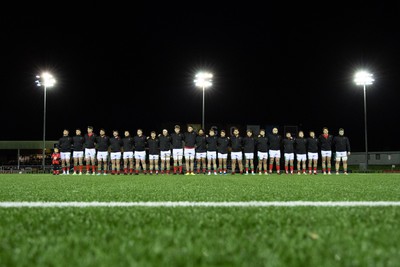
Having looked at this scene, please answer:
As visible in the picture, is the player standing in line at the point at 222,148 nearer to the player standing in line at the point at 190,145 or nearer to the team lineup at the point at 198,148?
the team lineup at the point at 198,148

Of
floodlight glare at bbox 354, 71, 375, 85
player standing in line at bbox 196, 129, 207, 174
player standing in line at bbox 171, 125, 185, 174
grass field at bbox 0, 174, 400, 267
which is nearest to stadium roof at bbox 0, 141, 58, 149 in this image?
floodlight glare at bbox 354, 71, 375, 85

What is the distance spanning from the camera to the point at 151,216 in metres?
3.47

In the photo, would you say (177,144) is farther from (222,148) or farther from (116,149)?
(116,149)

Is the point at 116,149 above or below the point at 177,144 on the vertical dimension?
below

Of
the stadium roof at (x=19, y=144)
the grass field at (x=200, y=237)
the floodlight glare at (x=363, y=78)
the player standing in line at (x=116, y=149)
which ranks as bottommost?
the grass field at (x=200, y=237)

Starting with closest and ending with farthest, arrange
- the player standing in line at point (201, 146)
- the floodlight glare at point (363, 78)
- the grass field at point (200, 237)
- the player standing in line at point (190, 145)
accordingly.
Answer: the grass field at point (200, 237)
the player standing in line at point (190, 145)
the player standing in line at point (201, 146)
the floodlight glare at point (363, 78)

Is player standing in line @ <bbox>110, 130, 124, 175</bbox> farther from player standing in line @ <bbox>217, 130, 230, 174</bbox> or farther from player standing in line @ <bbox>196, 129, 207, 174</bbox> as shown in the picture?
player standing in line @ <bbox>217, 130, 230, 174</bbox>

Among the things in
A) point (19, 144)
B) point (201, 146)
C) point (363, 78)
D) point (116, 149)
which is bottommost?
point (116, 149)

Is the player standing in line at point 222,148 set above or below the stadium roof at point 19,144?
below

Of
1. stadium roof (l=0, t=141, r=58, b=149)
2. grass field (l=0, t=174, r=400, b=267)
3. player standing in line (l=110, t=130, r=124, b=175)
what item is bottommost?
grass field (l=0, t=174, r=400, b=267)

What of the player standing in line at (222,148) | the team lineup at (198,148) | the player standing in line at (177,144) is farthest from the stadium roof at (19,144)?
the player standing in line at (222,148)

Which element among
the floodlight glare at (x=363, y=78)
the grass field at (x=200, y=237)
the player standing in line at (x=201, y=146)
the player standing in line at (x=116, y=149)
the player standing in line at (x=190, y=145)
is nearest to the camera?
the grass field at (x=200, y=237)

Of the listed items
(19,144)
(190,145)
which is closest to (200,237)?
(190,145)

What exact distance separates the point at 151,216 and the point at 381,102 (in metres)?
74.0
